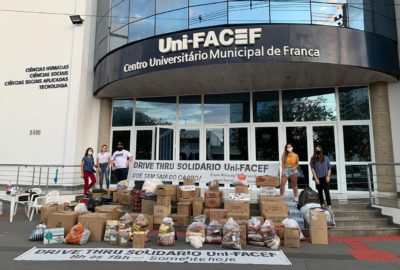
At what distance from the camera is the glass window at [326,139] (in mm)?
11500

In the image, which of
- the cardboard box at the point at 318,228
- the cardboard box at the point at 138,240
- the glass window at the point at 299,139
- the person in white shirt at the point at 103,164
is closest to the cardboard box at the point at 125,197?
the person in white shirt at the point at 103,164

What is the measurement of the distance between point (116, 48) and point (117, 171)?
4618 millimetres

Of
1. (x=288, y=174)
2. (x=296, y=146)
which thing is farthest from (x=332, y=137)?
(x=288, y=174)

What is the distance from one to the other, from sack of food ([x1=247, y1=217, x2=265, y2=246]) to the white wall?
8640mm

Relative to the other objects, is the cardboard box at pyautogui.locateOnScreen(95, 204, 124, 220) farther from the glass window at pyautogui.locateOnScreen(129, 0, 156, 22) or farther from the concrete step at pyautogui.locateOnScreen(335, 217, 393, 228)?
the glass window at pyautogui.locateOnScreen(129, 0, 156, 22)

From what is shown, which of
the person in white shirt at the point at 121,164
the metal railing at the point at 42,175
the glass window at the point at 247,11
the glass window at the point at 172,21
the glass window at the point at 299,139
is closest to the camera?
the glass window at the point at 247,11

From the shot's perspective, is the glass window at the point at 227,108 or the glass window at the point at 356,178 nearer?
the glass window at the point at 356,178

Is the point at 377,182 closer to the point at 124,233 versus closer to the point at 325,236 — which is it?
the point at 325,236

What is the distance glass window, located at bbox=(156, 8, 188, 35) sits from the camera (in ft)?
34.4

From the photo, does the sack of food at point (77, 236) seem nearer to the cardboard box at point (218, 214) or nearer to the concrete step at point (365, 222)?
the cardboard box at point (218, 214)

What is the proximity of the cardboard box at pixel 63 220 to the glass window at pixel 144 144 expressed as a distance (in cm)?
644

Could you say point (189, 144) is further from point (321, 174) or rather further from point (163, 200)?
point (321, 174)

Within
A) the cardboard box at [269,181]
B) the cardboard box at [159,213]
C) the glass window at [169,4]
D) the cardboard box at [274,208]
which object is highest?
the glass window at [169,4]

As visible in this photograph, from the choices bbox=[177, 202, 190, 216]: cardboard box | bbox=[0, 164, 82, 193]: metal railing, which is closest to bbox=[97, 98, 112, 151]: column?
bbox=[0, 164, 82, 193]: metal railing
